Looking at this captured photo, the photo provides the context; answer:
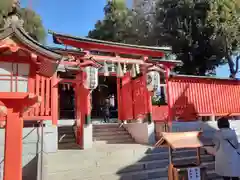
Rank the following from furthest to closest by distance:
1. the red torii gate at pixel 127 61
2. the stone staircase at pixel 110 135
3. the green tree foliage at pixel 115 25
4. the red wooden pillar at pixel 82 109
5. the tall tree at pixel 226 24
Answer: the green tree foliage at pixel 115 25 < the tall tree at pixel 226 24 < the stone staircase at pixel 110 135 < the red torii gate at pixel 127 61 < the red wooden pillar at pixel 82 109

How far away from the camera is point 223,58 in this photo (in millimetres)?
23484

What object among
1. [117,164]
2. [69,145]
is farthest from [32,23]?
[117,164]

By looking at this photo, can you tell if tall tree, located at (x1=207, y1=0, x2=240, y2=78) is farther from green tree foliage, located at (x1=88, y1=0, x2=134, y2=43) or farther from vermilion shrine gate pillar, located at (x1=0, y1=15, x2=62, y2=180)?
vermilion shrine gate pillar, located at (x1=0, y1=15, x2=62, y2=180)

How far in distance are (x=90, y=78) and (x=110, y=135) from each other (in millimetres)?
3711

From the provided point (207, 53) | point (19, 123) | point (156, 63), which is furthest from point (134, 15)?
point (19, 123)

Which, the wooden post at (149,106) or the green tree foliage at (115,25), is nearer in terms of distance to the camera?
the wooden post at (149,106)

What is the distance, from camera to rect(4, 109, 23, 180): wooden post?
4562 millimetres

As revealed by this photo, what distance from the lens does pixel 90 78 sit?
1077cm

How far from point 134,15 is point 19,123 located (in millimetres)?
24389

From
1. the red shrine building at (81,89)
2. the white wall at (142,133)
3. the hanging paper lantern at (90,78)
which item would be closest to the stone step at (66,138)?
the red shrine building at (81,89)

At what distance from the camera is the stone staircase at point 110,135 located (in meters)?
12.6

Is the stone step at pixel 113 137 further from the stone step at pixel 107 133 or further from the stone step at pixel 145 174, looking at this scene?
the stone step at pixel 145 174

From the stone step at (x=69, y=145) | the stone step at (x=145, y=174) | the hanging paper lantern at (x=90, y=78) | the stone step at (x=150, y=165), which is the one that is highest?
the hanging paper lantern at (x=90, y=78)

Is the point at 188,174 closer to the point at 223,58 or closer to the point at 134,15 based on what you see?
the point at 223,58
